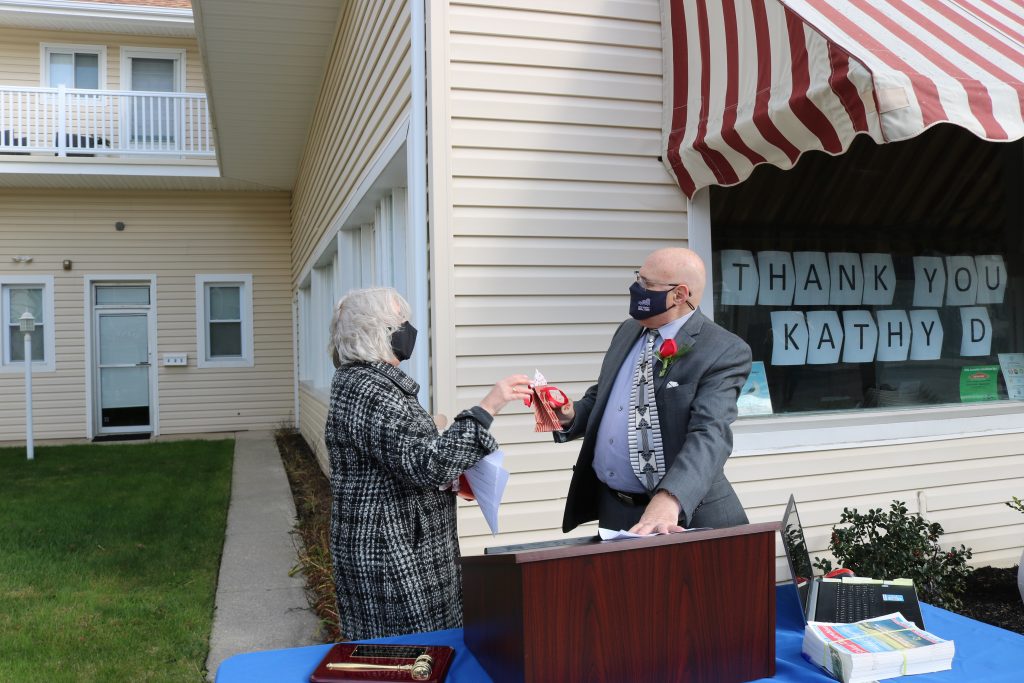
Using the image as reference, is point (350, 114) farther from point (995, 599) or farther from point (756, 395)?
point (995, 599)

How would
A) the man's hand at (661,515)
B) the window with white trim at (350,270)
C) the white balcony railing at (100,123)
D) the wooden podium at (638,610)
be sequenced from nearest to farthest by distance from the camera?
1. the wooden podium at (638,610)
2. the man's hand at (661,515)
3. the window with white trim at (350,270)
4. the white balcony railing at (100,123)

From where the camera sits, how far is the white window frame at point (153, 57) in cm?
1367

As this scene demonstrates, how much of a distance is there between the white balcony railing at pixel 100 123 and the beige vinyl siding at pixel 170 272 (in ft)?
2.92

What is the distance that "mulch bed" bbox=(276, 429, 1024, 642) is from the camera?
4.12 meters

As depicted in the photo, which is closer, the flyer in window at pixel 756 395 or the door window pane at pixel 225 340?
the flyer in window at pixel 756 395

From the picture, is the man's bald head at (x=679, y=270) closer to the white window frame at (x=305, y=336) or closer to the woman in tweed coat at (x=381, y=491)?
the woman in tweed coat at (x=381, y=491)

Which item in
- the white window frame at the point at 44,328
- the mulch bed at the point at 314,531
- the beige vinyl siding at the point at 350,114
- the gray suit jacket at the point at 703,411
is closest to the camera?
the gray suit jacket at the point at 703,411

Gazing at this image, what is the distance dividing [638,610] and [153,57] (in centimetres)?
1483

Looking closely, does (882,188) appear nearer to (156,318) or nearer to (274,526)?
(274,526)

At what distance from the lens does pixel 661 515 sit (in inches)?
82.7

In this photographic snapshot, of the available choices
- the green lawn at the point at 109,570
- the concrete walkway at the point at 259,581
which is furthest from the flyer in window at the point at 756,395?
the green lawn at the point at 109,570

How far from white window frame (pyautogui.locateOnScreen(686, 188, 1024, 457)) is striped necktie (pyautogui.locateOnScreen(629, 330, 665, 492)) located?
71.3 inches


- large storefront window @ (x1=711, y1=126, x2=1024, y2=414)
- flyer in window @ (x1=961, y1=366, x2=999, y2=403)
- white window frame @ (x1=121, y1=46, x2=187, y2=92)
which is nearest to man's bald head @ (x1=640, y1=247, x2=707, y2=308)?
large storefront window @ (x1=711, y1=126, x2=1024, y2=414)

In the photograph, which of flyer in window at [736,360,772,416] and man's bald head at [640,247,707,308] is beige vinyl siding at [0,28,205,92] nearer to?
flyer in window at [736,360,772,416]
